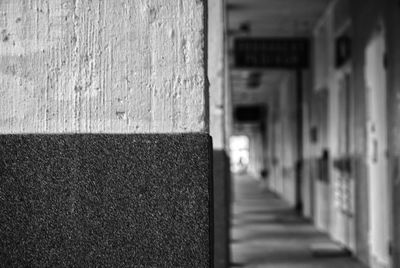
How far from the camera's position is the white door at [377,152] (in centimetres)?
564

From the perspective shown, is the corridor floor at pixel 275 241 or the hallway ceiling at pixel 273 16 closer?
the corridor floor at pixel 275 241

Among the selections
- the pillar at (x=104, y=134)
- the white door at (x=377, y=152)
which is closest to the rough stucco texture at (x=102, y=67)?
the pillar at (x=104, y=134)

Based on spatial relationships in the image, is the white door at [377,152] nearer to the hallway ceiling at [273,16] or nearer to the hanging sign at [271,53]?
the hanging sign at [271,53]

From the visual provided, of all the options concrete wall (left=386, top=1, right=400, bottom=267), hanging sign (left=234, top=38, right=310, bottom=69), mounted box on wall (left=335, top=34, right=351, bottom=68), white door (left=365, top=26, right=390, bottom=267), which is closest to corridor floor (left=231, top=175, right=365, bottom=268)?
white door (left=365, top=26, right=390, bottom=267)

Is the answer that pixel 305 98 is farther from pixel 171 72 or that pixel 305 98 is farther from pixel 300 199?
pixel 171 72

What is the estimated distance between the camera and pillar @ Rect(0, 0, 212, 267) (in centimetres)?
154

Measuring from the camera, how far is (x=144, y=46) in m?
1.66

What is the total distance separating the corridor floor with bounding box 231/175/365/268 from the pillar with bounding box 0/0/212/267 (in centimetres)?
507

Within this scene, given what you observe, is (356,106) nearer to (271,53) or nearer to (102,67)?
(271,53)

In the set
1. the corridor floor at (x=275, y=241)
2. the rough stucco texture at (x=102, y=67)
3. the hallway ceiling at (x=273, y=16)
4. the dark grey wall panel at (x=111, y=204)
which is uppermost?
the hallway ceiling at (x=273, y=16)

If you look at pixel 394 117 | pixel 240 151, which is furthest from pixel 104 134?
pixel 240 151

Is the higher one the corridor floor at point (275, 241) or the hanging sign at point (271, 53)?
the hanging sign at point (271, 53)

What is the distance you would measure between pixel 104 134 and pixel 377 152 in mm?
4699

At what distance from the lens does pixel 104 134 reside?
1.57 m
